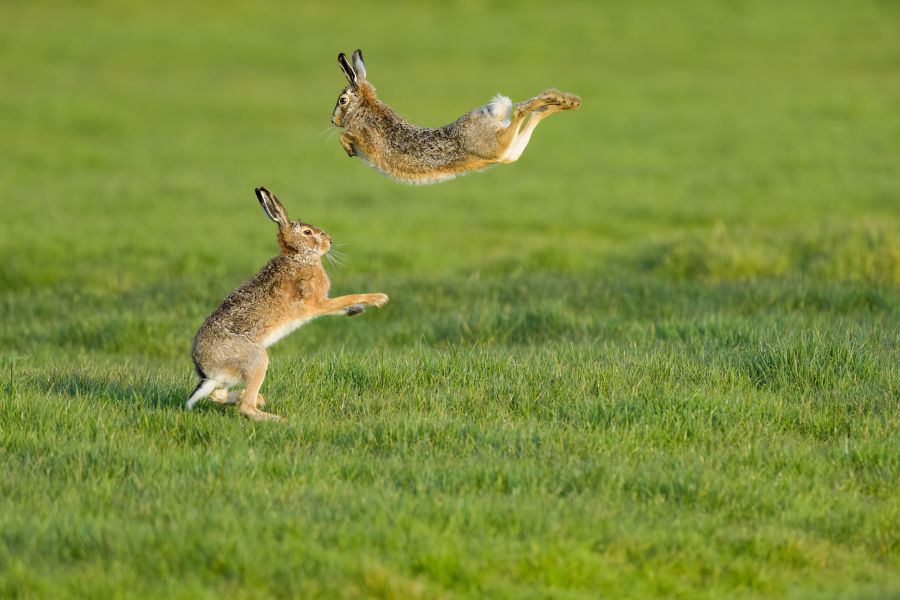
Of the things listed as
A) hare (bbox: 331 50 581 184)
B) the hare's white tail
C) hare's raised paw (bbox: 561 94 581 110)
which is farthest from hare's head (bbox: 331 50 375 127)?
the hare's white tail

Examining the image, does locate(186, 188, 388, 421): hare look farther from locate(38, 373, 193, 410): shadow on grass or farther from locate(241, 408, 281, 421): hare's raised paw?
locate(38, 373, 193, 410): shadow on grass

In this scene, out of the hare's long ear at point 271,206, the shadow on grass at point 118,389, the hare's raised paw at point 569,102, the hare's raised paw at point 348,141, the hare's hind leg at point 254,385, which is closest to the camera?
the hare's hind leg at point 254,385

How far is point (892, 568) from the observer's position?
6.48m

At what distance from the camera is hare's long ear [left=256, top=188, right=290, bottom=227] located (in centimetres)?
791

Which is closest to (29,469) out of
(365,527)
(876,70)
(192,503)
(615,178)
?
(192,503)

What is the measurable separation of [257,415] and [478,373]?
70.8 inches

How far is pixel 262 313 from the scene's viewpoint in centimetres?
802

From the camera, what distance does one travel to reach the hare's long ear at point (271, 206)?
7.91 m

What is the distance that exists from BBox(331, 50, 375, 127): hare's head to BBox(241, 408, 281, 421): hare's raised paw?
196cm

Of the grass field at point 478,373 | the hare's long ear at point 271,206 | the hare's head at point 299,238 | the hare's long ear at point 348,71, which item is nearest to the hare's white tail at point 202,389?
the grass field at point 478,373

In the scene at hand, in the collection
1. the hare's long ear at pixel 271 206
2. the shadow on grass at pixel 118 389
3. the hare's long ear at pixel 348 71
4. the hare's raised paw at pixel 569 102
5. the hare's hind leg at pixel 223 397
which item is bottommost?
the shadow on grass at pixel 118 389

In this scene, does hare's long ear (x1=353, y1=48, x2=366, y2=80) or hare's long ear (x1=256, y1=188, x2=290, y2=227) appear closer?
hare's long ear (x1=256, y1=188, x2=290, y2=227)

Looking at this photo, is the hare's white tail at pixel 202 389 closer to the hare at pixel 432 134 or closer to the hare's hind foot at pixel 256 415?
the hare's hind foot at pixel 256 415

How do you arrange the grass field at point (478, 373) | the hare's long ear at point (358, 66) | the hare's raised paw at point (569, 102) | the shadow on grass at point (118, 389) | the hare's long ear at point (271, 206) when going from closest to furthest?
the grass field at point (478, 373) → the hare's long ear at point (271, 206) → the hare's raised paw at point (569, 102) → the hare's long ear at point (358, 66) → the shadow on grass at point (118, 389)
